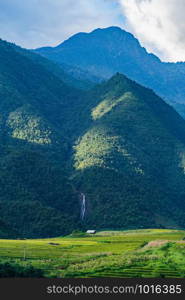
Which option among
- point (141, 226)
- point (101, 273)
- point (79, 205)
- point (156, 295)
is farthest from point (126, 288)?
point (79, 205)

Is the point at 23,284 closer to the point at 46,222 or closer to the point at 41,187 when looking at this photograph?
the point at 46,222

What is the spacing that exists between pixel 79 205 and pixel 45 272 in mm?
120790

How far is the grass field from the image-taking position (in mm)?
81000

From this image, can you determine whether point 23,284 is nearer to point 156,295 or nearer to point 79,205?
point 156,295

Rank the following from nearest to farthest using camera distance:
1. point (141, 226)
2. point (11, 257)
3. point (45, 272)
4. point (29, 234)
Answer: point (45, 272) → point (11, 257) → point (29, 234) → point (141, 226)

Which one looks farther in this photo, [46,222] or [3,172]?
[3,172]

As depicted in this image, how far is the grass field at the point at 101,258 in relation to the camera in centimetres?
8100

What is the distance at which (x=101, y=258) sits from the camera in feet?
307

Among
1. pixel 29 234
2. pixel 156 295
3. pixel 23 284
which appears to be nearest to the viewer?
pixel 156 295

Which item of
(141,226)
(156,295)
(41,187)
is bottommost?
(156,295)

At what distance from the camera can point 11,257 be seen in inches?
3583

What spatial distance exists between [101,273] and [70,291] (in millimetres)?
21202

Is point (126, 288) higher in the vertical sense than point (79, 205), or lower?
lower

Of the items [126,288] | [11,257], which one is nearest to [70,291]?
[126,288]
